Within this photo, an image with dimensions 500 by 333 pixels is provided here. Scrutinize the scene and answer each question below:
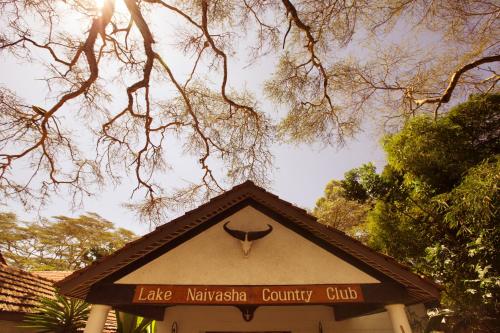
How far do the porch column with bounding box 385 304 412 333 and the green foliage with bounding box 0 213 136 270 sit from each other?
26121 millimetres

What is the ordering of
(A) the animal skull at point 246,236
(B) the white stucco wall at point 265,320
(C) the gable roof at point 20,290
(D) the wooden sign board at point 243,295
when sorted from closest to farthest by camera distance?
(D) the wooden sign board at point 243,295
(A) the animal skull at point 246,236
(B) the white stucco wall at point 265,320
(C) the gable roof at point 20,290

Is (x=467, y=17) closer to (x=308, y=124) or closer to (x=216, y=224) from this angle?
(x=308, y=124)

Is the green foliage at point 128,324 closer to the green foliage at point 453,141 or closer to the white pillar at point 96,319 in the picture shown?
the white pillar at point 96,319

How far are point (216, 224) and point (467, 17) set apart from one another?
837 centimetres

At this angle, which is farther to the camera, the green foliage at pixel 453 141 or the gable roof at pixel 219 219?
the green foliage at pixel 453 141

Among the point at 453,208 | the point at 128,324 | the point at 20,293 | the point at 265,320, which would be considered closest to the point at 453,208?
the point at 453,208

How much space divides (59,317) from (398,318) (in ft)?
25.0

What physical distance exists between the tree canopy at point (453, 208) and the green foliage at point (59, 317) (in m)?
9.44

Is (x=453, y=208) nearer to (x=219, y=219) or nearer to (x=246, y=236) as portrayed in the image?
(x=246, y=236)

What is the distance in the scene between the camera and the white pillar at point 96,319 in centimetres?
455

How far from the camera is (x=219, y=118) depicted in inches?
392

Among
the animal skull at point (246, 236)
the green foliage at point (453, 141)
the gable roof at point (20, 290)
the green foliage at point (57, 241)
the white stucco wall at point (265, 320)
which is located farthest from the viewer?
the green foliage at point (57, 241)

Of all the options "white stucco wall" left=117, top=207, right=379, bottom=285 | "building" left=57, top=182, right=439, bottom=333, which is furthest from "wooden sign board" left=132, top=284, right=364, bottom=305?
"white stucco wall" left=117, top=207, right=379, bottom=285

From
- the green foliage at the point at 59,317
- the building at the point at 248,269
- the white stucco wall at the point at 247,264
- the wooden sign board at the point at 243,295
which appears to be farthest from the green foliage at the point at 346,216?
the green foliage at the point at 59,317
